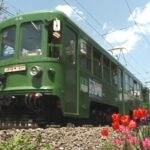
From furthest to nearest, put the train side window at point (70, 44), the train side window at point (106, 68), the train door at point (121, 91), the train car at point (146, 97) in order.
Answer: the train car at point (146, 97) → the train door at point (121, 91) → the train side window at point (106, 68) → the train side window at point (70, 44)

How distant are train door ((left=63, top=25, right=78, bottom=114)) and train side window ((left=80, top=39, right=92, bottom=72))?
0.51 metres

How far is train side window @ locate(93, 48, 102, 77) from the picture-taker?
12.7 meters

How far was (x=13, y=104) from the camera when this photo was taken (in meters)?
10.4

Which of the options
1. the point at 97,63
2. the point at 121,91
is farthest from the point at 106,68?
the point at 121,91

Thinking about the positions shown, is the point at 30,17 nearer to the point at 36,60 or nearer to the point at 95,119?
the point at 36,60

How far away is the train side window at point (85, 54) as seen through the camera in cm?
1133

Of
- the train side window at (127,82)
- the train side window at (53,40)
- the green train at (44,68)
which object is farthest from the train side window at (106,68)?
the train side window at (127,82)

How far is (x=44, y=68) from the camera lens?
980 centimetres

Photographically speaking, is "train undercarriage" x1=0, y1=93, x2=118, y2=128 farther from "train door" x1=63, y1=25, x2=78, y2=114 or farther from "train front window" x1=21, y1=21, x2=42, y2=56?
"train front window" x1=21, y1=21, x2=42, y2=56

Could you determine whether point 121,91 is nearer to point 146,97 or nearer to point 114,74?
point 114,74

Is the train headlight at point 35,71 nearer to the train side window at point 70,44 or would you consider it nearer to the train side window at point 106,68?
the train side window at point 70,44

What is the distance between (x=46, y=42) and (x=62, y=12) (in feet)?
3.14

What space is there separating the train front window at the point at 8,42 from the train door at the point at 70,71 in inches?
55.8

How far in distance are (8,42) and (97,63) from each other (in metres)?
3.24
